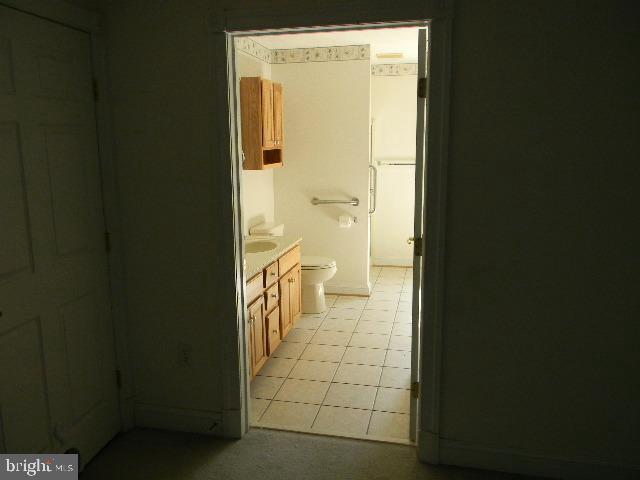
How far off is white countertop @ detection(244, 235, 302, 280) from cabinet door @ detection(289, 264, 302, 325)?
9.0 inches

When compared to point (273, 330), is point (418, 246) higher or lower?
higher

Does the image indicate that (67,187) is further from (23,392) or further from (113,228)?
(23,392)

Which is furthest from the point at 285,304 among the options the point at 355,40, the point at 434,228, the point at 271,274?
the point at 355,40

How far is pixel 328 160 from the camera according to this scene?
5133mm

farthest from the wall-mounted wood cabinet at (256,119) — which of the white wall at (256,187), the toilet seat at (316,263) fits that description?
the toilet seat at (316,263)

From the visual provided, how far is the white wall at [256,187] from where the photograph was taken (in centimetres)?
445

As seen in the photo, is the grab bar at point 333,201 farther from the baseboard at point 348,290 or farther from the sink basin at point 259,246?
the sink basin at point 259,246

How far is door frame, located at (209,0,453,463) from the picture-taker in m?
2.22

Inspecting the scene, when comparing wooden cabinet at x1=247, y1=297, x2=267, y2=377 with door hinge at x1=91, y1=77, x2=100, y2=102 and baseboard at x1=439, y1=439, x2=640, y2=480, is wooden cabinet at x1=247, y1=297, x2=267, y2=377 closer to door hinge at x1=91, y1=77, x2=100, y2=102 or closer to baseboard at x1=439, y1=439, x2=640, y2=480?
baseboard at x1=439, y1=439, x2=640, y2=480

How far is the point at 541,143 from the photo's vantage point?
2203 millimetres

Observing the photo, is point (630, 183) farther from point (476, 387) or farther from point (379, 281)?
point (379, 281)

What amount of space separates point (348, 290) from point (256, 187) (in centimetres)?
138

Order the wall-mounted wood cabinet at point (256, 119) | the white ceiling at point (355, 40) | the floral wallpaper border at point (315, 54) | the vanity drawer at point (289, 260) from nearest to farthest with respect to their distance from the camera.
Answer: the vanity drawer at point (289, 260), the wall-mounted wood cabinet at point (256, 119), the white ceiling at point (355, 40), the floral wallpaper border at point (315, 54)

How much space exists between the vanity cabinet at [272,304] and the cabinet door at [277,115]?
1.10m
